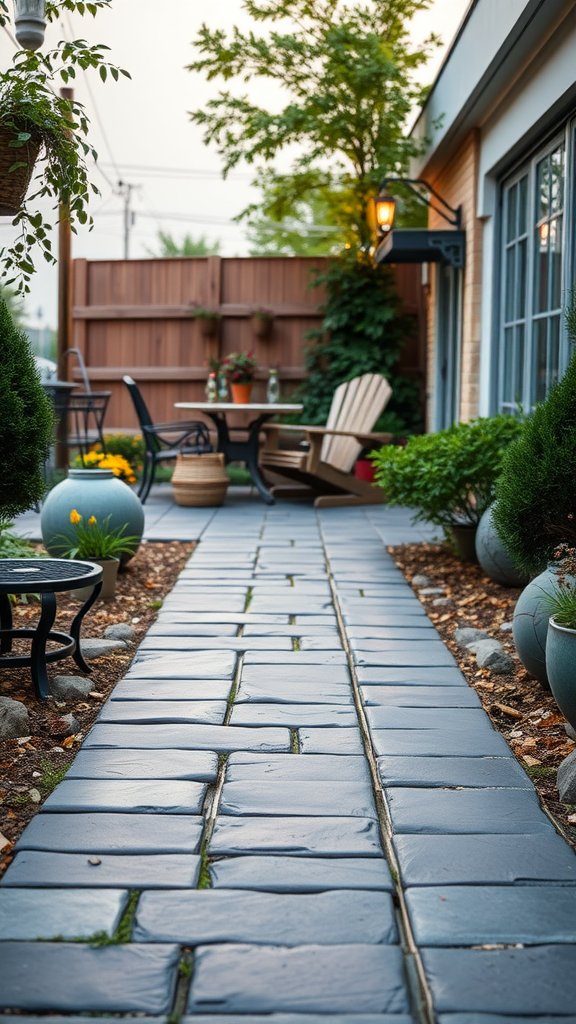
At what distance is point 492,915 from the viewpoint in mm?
1735

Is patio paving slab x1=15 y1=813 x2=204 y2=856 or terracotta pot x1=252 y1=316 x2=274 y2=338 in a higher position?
terracotta pot x1=252 y1=316 x2=274 y2=338

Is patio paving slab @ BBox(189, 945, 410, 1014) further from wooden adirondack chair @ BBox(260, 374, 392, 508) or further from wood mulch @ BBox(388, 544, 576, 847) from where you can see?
wooden adirondack chair @ BBox(260, 374, 392, 508)

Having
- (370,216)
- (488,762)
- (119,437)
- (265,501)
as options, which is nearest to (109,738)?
(488,762)

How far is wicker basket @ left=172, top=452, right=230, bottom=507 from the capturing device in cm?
772

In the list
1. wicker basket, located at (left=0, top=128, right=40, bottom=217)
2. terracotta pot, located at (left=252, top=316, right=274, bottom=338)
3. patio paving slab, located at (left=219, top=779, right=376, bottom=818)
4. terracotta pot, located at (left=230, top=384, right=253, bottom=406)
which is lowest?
patio paving slab, located at (left=219, top=779, right=376, bottom=818)

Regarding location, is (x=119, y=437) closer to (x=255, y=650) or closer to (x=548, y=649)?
(x=255, y=650)

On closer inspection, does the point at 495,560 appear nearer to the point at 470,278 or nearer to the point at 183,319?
the point at 470,278

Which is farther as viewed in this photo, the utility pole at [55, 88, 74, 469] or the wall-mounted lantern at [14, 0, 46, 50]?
the utility pole at [55, 88, 74, 469]

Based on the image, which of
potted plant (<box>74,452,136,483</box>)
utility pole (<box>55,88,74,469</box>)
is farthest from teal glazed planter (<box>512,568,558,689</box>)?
utility pole (<box>55,88,74,469</box>)

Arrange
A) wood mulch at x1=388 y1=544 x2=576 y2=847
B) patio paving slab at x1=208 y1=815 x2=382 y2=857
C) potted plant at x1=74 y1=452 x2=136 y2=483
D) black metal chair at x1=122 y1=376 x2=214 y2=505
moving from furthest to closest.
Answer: black metal chair at x1=122 y1=376 x2=214 y2=505 < potted plant at x1=74 y1=452 x2=136 y2=483 < wood mulch at x1=388 y1=544 x2=576 y2=847 < patio paving slab at x1=208 y1=815 x2=382 y2=857

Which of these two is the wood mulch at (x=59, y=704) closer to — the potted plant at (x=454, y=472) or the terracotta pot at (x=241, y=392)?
the potted plant at (x=454, y=472)

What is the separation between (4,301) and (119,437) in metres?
6.83

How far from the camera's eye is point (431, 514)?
204 inches

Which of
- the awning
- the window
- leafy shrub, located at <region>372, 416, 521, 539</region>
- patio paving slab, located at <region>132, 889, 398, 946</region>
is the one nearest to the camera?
patio paving slab, located at <region>132, 889, 398, 946</region>
